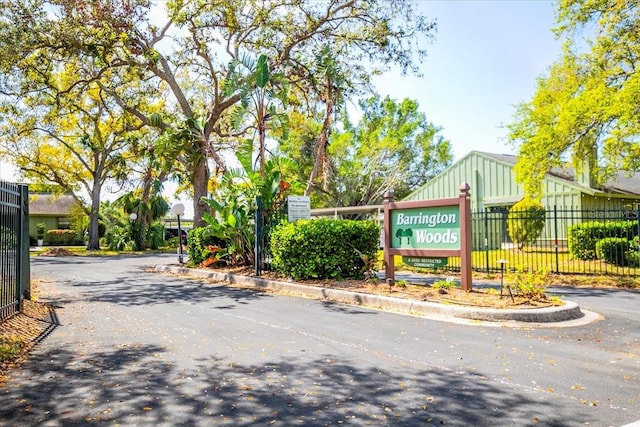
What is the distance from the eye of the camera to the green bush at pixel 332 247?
37.8 ft

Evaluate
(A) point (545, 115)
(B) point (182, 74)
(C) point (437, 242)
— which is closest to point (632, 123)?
(A) point (545, 115)

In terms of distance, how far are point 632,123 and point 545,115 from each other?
331 cm

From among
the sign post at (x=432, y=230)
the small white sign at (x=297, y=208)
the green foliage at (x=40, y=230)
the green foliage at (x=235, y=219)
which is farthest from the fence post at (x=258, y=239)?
the green foliage at (x=40, y=230)

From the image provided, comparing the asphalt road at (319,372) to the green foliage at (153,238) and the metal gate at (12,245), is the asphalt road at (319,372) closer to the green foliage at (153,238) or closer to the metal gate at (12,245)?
the metal gate at (12,245)

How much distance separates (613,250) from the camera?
14773mm

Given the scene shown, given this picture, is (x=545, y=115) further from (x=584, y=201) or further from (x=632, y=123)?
(x=584, y=201)

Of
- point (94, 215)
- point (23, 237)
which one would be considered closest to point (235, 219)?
point (23, 237)

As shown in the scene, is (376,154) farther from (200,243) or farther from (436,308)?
(436,308)

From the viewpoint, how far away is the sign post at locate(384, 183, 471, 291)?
9594mm

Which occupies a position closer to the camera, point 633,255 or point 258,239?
point 258,239

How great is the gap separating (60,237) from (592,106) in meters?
41.6

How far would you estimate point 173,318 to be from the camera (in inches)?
326

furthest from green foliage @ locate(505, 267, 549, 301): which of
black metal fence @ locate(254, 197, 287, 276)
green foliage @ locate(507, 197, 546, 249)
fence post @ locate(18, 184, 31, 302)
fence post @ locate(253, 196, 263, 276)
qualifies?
green foliage @ locate(507, 197, 546, 249)

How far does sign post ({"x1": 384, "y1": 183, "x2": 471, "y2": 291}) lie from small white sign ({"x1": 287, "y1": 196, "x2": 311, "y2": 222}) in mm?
2928
